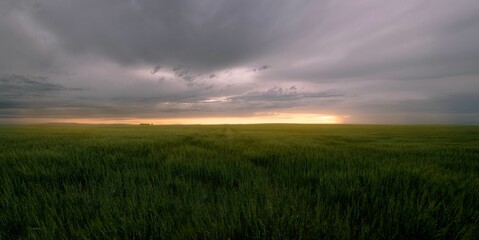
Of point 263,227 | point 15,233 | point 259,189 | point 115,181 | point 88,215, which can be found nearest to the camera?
point 263,227

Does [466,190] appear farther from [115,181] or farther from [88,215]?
[115,181]

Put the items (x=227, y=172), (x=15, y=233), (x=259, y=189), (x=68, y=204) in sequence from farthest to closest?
(x=227, y=172), (x=259, y=189), (x=68, y=204), (x=15, y=233)

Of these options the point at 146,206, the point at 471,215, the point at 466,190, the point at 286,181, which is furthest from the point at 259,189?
the point at 466,190

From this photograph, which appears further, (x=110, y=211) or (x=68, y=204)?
(x=68, y=204)

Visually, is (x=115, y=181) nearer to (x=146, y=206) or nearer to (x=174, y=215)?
(x=146, y=206)

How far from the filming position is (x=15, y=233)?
77.7 inches

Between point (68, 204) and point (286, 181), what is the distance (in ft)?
9.78

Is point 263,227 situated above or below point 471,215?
above

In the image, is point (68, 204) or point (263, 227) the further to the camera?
point (68, 204)

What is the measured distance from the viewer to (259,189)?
2.78 m

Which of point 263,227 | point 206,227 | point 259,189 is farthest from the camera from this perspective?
point 259,189

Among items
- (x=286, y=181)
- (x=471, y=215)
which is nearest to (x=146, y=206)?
(x=286, y=181)

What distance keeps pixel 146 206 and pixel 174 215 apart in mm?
385

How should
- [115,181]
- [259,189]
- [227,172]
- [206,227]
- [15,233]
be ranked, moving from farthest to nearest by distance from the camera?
[227,172] → [115,181] → [259,189] → [15,233] → [206,227]
